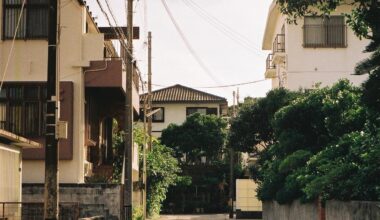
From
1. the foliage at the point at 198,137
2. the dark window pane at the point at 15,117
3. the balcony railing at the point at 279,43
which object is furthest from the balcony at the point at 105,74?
the foliage at the point at 198,137

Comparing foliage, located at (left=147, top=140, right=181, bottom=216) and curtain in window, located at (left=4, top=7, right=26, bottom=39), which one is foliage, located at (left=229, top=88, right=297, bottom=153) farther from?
curtain in window, located at (left=4, top=7, right=26, bottom=39)

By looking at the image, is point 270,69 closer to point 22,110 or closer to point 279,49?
point 279,49

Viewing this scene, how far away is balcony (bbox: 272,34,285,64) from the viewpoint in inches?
1891

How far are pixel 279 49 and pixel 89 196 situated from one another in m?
24.3

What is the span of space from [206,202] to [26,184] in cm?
4161

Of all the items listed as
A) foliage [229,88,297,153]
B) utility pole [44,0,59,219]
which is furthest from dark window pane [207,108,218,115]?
utility pole [44,0,59,219]

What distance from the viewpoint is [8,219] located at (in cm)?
2000

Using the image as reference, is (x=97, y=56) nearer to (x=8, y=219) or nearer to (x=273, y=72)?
(x=8, y=219)

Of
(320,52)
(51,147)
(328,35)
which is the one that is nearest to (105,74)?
(51,147)

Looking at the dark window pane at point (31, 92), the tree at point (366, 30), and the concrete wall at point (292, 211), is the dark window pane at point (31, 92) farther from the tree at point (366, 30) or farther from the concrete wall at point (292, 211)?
the tree at point (366, 30)

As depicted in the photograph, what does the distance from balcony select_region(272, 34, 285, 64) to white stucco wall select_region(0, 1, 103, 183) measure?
71.1ft

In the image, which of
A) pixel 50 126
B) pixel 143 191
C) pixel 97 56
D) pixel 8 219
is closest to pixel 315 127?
pixel 97 56

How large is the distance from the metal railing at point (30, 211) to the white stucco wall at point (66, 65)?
435 cm

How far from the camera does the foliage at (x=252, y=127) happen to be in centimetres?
4216
